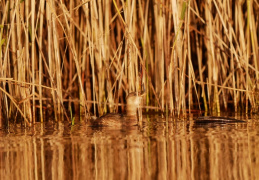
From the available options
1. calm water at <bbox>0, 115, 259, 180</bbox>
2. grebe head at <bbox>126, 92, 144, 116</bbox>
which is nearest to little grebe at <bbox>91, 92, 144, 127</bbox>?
grebe head at <bbox>126, 92, 144, 116</bbox>

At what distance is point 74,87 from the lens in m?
9.42

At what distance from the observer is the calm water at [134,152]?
4.49 metres

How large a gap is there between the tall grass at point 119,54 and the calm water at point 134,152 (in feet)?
2.52

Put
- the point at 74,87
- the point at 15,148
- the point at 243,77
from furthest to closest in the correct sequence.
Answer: the point at 74,87, the point at 243,77, the point at 15,148

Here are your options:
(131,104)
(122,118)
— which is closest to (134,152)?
(122,118)

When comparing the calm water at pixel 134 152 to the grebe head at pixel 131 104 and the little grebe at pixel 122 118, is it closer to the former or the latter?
the little grebe at pixel 122 118

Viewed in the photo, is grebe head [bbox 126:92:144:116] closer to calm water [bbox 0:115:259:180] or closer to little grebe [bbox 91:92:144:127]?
little grebe [bbox 91:92:144:127]

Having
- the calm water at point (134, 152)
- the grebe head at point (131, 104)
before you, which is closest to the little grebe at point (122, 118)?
the grebe head at point (131, 104)

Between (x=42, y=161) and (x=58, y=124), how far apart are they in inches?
104

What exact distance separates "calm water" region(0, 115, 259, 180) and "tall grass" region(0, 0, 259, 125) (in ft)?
2.52

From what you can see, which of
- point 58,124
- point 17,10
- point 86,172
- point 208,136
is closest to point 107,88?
point 58,124

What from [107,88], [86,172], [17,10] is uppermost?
[17,10]

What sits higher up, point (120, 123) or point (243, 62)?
point (243, 62)

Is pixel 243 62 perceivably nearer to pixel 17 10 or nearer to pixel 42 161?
pixel 17 10
